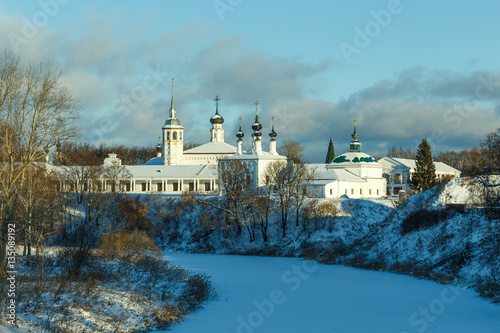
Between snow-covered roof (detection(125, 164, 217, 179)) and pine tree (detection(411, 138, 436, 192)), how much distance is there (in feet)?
65.8

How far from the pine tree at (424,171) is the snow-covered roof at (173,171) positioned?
20056mm

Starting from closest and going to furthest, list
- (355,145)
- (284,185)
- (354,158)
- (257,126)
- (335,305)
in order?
1. (335,305)
2. (284,185)
3. (257,126)
4. (354,158)
5. (355,145)

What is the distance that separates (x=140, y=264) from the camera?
25.4 m

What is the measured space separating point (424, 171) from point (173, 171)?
1026 inches

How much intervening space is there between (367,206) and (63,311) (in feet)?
103

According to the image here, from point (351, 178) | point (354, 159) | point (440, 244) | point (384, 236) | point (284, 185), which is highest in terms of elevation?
point (354, 159)

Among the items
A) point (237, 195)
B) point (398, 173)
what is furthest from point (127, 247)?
point (398, 173)

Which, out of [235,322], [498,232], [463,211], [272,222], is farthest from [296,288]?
[272,222]

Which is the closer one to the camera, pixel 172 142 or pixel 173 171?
pixel 173 171

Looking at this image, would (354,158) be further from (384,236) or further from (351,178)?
(384,236)

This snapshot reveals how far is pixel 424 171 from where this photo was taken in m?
51.8

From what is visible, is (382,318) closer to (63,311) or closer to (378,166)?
(63,311)

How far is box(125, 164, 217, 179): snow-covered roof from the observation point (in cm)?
6105

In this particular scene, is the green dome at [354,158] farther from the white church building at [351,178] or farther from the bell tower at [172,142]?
the bell tower at [172,142]
